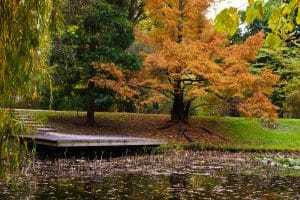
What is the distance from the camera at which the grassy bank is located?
20.6 meters

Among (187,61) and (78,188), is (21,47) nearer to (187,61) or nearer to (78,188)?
(78,188)

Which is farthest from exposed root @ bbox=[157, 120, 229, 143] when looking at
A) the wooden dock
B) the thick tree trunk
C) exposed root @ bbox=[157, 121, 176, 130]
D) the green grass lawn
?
the wooden dock

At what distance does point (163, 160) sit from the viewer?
15.3 metres

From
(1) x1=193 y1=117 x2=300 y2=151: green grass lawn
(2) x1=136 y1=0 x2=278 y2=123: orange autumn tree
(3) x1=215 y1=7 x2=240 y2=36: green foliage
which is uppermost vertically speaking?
(2) x1=136 y1=0 x2=278 y2=123: orange autumn tree

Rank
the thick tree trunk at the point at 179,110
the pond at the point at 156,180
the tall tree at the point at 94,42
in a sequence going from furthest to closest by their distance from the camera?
the thick tree trunk at the point at 179,110, the tall tree at the point at 94,42, the pond at the point at 156,180

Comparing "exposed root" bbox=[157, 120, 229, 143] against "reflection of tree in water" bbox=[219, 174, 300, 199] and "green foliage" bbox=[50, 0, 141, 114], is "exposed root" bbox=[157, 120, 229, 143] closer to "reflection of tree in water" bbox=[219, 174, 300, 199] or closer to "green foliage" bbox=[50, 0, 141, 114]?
"green foliage" bbox=[50, 0, 141, 114]

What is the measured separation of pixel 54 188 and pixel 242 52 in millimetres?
13222

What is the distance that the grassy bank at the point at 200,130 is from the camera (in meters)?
20.6

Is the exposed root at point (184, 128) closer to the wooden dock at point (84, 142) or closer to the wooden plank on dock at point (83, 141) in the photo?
the wooden dock at point (84, 142)

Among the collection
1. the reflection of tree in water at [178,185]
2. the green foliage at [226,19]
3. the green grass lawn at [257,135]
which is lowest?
the reflection of tree in water at [178,185]

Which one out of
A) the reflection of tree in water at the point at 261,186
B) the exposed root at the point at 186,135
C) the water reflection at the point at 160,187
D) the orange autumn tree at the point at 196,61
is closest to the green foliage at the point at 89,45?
the orange autumn tree at the point at 196,61

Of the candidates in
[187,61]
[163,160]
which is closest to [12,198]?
[163,160]

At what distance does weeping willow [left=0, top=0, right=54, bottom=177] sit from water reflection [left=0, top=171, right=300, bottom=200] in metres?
4.58

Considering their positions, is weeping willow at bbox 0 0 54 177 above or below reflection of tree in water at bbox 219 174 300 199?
above
